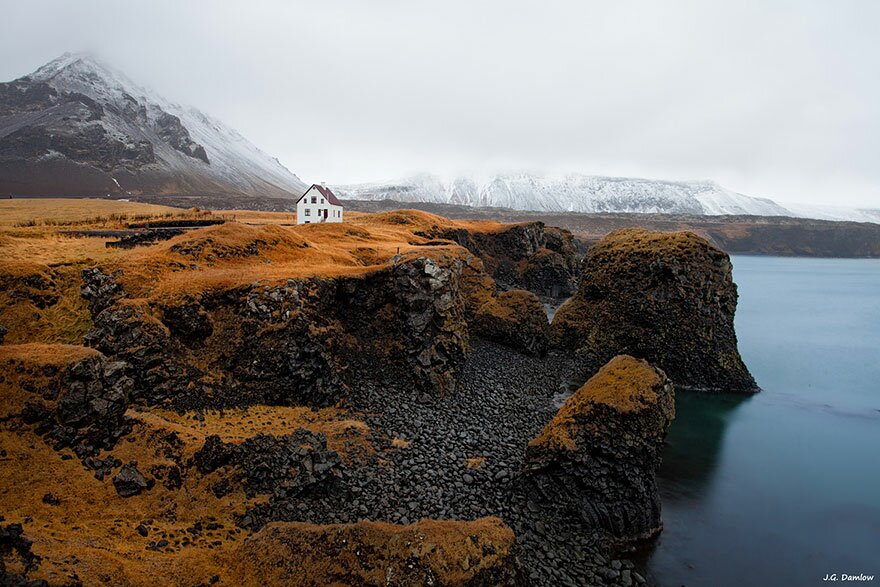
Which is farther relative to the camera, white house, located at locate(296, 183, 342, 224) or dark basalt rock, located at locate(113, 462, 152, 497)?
white house, located at locate(296, 183, 342, 224)

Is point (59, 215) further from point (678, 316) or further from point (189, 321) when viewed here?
point (678, 316)

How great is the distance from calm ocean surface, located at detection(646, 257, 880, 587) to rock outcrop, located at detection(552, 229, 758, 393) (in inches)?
110

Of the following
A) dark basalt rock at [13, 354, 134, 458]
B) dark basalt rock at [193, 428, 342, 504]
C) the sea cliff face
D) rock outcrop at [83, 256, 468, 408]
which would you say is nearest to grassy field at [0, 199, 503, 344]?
the sea cliff face

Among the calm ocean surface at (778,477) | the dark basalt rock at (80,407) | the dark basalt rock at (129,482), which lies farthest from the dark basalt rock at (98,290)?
the calm ocean surface at (778,477)

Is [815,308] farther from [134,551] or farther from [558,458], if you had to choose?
[134,551]

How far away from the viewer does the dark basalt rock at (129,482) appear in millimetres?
17812

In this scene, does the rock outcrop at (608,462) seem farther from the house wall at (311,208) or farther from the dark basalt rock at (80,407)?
the house wall at (311,208)

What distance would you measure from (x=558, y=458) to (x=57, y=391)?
23.2 m

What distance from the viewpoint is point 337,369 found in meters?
31.1

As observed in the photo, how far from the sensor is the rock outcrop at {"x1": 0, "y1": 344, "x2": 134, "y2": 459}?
18.5m

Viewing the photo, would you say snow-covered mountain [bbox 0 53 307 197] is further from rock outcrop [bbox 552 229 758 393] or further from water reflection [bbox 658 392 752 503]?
water reflection [bbox 658 392 752 503]

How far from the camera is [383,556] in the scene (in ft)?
48.8

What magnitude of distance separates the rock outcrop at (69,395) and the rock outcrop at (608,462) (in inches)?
797

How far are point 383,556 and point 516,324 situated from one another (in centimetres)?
3402
